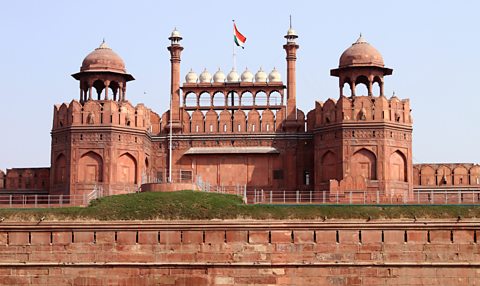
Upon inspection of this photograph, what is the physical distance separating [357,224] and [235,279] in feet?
17.5

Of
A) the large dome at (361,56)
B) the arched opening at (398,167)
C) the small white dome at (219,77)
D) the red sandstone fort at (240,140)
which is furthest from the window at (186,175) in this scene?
the arched opening at (398,167)

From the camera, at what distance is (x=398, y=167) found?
45.2 metres

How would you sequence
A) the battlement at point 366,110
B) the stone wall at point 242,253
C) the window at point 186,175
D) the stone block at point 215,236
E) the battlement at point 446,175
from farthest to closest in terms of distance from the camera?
1. the window at point 186,175
2. the battlement at point 446,175
3. the battlement at point 366,110
4. the stone block at point 215,236
5. the stone wall at point 242,253

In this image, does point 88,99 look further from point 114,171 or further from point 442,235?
point 442,235

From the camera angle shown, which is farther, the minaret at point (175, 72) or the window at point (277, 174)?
the minaret at point (175, 72)

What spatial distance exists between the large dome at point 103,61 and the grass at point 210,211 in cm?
Result: 1144

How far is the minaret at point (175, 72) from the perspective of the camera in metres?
49.3

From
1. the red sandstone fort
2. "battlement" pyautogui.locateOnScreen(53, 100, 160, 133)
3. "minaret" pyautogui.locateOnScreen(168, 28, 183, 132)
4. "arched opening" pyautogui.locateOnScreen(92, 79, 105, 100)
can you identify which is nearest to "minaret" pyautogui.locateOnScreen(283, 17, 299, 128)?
the red sandstone fort

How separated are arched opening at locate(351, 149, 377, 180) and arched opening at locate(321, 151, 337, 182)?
105cm

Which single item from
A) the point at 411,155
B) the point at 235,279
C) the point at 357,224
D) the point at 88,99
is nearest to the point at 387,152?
the point at 411,155

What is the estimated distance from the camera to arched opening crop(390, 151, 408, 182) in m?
44.8

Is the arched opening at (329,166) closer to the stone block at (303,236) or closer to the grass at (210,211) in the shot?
the grass at (210,211)

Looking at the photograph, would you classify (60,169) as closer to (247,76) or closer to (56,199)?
(56,199)

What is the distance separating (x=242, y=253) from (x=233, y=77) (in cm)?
1657
